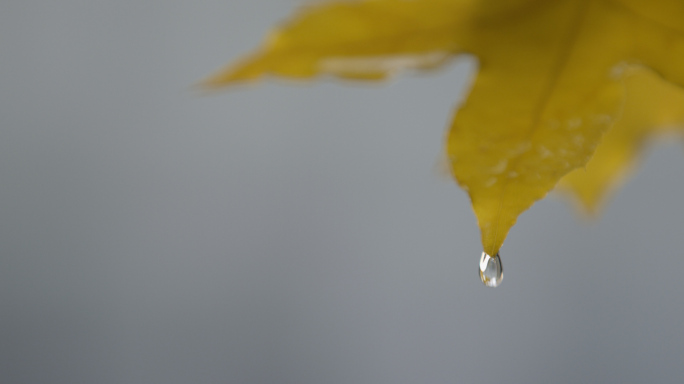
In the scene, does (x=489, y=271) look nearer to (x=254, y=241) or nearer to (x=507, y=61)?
(x=507, y=61)

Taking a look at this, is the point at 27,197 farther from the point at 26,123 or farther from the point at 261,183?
the point at 261,183

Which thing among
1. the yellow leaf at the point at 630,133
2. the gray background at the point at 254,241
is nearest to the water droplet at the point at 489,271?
the yellow leaf at the point at 630,133

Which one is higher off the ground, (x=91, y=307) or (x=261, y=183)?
(x=261, y=183)

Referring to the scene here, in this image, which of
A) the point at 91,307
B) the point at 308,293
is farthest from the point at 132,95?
the point at 308,293

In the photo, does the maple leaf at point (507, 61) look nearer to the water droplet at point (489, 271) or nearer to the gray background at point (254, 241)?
the water droplet at point (489, 271)

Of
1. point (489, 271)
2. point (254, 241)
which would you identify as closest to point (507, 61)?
point (489, 271)

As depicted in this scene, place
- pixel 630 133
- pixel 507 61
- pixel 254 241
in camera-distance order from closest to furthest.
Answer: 1. pixel 507 61
2. pixel 630 133
3. pixel 254 241
